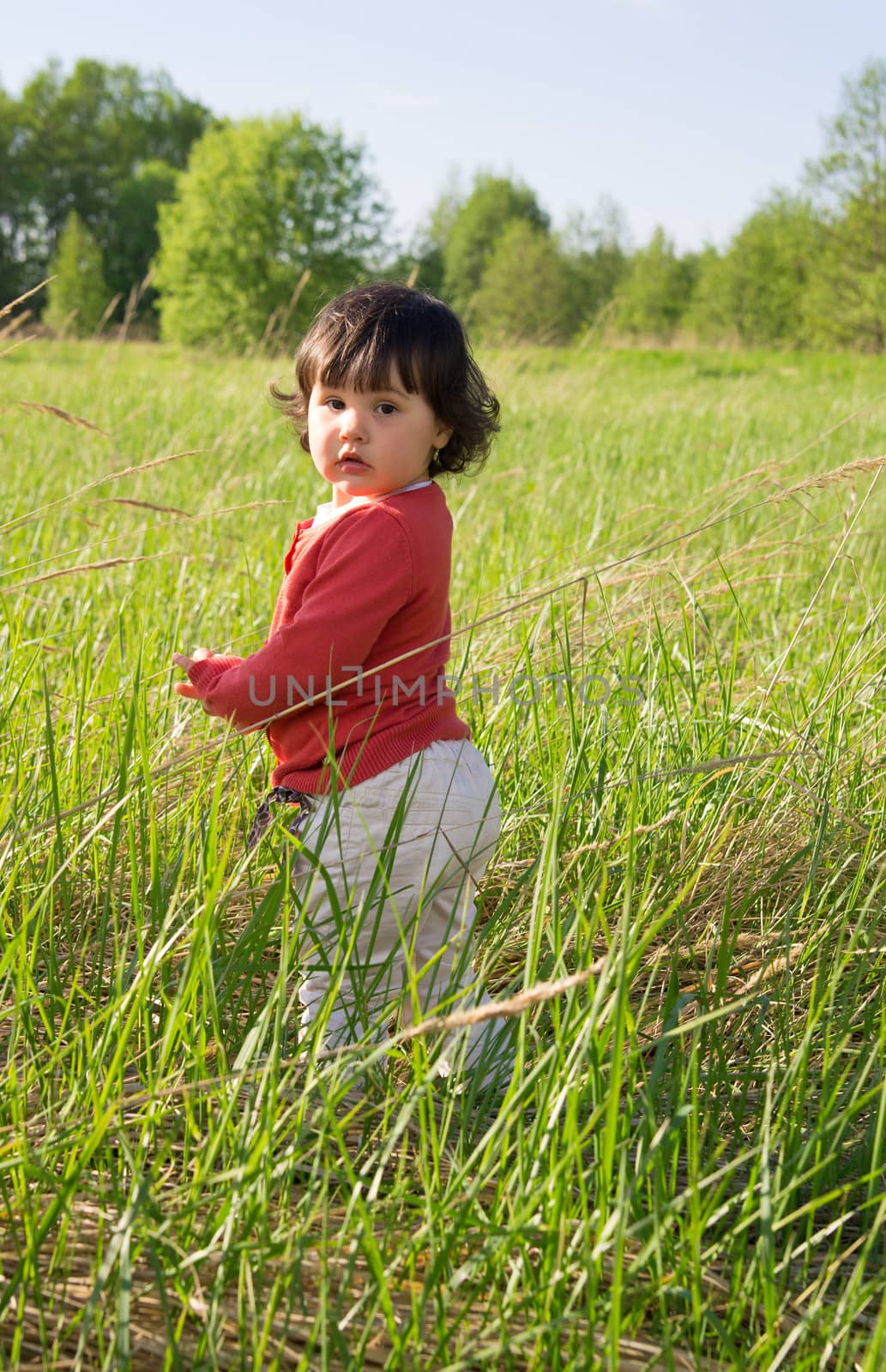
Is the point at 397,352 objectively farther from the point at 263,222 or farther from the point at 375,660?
the point at 263,222

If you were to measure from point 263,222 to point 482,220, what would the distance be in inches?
1413

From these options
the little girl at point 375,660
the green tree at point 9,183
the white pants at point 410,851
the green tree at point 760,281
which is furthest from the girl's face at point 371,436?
the green tree at point 9,183

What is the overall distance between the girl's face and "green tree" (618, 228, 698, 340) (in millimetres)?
46062

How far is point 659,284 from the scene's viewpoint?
5122 cm

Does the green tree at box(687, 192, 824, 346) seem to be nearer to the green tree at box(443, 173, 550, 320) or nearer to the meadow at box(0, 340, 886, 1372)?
the green tree at box(443, 173, 550, 320)

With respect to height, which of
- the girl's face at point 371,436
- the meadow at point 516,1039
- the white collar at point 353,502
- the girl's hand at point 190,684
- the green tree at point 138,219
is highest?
the green tree at point 138,219

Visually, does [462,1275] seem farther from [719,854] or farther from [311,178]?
[311,178]

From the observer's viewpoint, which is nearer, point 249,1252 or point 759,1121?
point 249,1252

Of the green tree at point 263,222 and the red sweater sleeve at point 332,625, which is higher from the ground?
the green tree at point 263,222

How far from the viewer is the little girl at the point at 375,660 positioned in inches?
54.7

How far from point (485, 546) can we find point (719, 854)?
1.77 m

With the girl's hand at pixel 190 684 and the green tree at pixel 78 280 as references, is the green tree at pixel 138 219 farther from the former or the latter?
the girl's hand at pixel 190 684

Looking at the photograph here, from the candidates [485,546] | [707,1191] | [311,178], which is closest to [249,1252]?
[707,1191]

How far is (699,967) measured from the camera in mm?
1600
